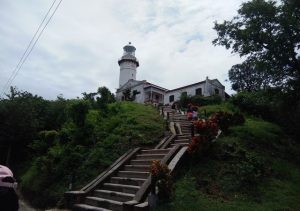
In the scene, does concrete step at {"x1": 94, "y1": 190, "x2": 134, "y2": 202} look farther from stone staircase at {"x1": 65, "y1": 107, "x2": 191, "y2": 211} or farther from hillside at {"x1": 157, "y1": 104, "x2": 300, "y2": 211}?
hillside at {"x1": 157, "y1": 104, "x2": 300, "y2": 211}

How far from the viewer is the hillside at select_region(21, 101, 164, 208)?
1421 centimetres

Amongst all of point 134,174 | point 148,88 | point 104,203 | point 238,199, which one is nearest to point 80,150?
point 134,174

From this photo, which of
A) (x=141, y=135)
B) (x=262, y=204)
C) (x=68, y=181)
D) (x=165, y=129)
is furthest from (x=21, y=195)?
(x=262, y=204)

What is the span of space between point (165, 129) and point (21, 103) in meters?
13.3

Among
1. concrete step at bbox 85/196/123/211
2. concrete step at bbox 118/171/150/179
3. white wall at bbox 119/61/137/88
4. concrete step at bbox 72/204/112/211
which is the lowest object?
concrete step at bbox 72/204/112/211

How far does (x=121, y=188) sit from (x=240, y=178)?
158 inches

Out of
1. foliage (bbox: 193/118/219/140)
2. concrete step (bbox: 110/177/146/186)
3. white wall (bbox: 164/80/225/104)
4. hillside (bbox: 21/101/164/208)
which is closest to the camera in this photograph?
concrete step (bbox: 110/177/146/186)

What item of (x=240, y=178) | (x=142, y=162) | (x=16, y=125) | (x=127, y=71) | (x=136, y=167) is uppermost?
(x=127, y=71)

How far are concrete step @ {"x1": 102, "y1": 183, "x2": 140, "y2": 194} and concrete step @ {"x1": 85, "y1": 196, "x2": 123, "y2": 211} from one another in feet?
2.34

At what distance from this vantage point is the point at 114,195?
11.5 metres

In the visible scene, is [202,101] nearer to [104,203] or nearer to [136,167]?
[136,167]

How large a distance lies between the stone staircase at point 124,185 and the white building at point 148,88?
2974 centimetres

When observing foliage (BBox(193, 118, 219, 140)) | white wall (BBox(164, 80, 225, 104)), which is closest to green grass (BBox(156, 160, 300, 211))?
foliage (BBox(193, 118, 219, 140))

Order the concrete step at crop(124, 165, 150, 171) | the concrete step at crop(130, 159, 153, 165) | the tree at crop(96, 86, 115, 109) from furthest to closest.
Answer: the tree at crop(96, 86, 115, 109), the concrete step at crop(130, 159, 153, 165), the concrete step at crop(124, 165, 150, 171)
